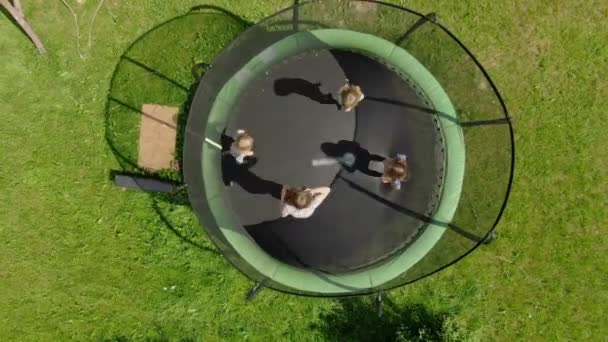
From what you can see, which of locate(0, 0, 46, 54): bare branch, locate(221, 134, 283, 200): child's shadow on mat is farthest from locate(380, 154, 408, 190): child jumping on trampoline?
locate(0, 0, 46, 54): bare branch

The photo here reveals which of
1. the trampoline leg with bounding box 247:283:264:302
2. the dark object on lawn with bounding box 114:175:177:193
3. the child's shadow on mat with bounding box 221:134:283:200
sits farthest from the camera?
the dark object on lawn with bounding box 114:175:177:193

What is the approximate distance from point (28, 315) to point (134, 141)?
1831 millimetres

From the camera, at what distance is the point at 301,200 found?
15.8ft

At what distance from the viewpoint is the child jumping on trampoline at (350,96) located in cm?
489

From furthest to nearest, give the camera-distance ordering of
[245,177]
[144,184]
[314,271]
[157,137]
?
[157,137]
[144,184]
[245,177]
[314,271]

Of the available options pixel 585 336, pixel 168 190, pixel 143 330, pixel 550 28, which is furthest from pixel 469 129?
pixel 143 330

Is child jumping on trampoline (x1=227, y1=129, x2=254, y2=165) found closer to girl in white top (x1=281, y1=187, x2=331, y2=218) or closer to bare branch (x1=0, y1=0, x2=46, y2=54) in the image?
girl in white top (x1=281, y1=187, x2=331, y2=218)

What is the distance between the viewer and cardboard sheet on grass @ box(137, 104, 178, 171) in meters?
5.53

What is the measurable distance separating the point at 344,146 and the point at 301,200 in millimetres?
703

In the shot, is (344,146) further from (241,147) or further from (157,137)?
(157,137)

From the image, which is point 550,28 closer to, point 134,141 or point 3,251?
point 134,141

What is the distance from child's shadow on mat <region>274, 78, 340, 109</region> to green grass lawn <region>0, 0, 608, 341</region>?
2.39 ft

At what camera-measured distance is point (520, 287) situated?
5508 mm

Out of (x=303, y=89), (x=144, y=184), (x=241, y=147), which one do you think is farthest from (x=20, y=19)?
(x=303, y=89)
